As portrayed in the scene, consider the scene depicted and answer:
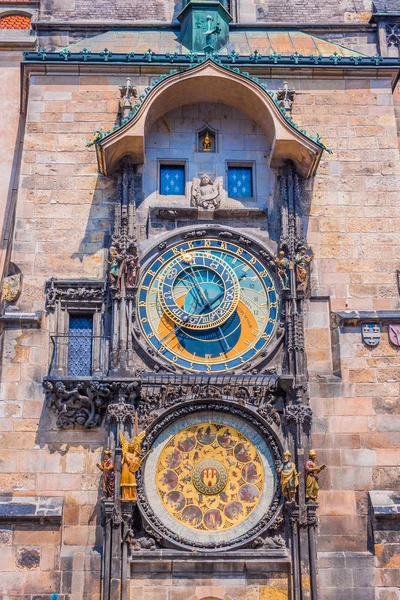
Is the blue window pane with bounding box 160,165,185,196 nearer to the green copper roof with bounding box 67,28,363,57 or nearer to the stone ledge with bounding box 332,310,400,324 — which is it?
the green copper roof with bounding box 67,28,363,57

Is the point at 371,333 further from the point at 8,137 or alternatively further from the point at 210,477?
the point at 8,137

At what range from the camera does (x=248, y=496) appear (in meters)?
13.8

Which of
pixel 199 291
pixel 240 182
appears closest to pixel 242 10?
pixel 240 182

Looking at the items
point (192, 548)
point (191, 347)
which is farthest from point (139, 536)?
point (191, 347)

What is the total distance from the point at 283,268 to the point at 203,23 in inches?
189

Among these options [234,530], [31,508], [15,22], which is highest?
[15,22]

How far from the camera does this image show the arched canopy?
1505cm

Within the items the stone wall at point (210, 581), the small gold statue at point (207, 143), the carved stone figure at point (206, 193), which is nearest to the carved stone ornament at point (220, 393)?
the stone wall at point (210, 581)

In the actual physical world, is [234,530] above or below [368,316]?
below

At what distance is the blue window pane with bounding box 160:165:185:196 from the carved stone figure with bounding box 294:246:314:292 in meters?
2.02

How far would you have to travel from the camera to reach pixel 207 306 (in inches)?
580

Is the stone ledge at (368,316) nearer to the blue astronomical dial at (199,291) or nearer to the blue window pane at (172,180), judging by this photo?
the blue astronomical dial at (199,291)

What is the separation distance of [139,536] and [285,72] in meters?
7.43

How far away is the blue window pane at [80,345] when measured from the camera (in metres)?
14.5
